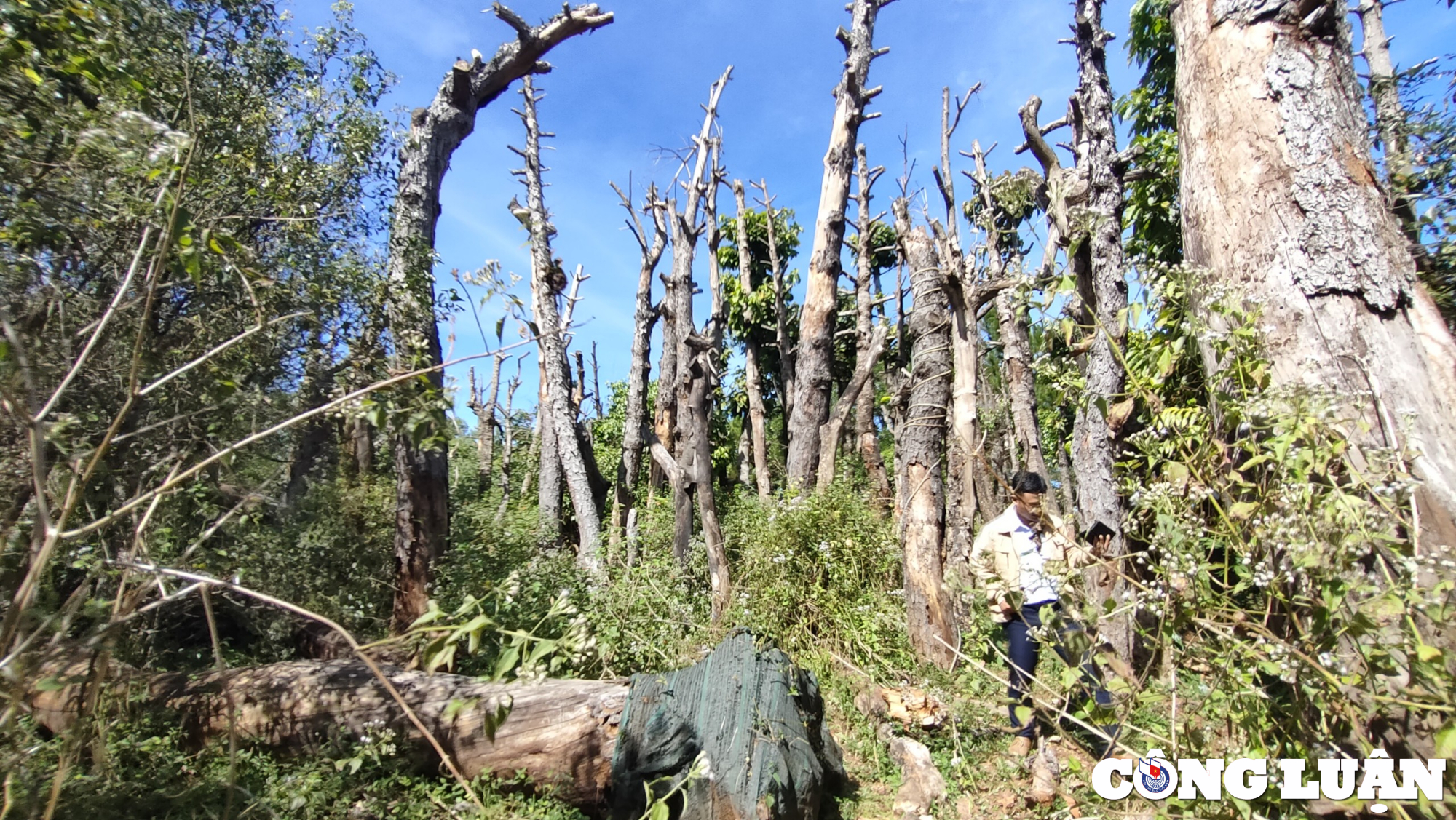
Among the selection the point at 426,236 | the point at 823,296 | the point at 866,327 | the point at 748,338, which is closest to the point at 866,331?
the point at 866,327

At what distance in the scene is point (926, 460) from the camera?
607 centimetres

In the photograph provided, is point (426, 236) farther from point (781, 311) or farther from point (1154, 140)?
point (781, 311)

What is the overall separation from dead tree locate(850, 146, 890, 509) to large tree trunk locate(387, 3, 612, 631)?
176 inches

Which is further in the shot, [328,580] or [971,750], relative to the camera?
[328,580]

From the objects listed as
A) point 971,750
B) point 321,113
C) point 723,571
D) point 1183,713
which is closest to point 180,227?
point 1183,713

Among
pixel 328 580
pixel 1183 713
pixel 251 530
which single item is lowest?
pixel 1183 713

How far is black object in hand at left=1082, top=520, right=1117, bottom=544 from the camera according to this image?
556cm

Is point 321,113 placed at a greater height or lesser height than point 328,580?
greater

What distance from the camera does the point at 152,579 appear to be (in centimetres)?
194

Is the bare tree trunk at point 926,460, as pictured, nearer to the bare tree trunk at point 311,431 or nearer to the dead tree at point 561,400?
the dead tree at point 561,400

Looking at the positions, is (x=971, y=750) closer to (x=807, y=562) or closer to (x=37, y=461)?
(x=807, y=562)

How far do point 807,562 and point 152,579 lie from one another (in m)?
5.20
